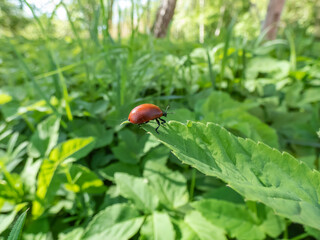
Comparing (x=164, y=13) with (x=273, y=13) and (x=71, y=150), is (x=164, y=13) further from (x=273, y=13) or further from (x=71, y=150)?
(x=71, y=150)

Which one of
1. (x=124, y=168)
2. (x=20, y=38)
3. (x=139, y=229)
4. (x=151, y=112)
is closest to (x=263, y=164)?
(x=151, y=112)

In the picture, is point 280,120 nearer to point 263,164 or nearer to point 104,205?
point 263,164

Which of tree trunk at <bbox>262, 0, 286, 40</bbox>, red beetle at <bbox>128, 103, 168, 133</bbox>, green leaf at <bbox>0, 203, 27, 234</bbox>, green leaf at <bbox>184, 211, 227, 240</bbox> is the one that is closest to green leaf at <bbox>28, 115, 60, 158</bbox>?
green leaf at <bbox>0, 203, 27, 234</bbox>

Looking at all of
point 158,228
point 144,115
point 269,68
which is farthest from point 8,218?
point 269,68

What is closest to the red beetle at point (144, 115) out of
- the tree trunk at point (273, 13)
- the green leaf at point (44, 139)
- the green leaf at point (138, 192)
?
the green leaf at point (138, 192)

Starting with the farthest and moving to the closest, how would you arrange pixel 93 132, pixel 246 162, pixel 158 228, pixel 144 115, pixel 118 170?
pixel 93 132 < pixel 118 170 < pixel 158 228 < pixel 144 115 < pixel 246 162
